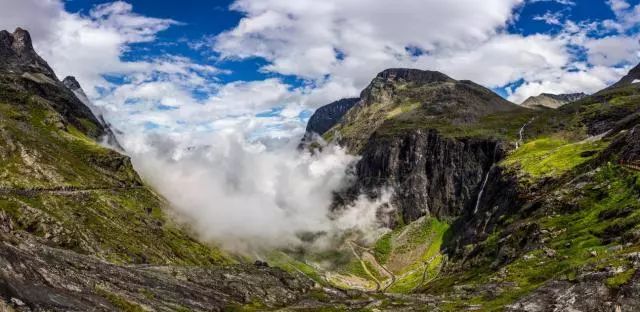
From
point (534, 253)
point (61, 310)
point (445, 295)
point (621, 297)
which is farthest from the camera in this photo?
point (445, 295)

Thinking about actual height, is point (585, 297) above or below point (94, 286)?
below

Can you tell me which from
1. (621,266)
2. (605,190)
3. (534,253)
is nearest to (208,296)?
(534,253)

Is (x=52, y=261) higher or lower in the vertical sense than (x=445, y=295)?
higher

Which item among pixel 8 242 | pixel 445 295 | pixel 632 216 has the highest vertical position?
pixel 8 242

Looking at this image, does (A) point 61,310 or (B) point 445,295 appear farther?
(B) point 445,295

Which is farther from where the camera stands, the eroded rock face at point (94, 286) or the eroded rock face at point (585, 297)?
the eroded rock face at point (94, 286)

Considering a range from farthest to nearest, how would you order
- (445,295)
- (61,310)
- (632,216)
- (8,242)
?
(445,295) → (632,216) → (8,242) → (61,310)

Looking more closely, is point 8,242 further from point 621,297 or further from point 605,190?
point 605,190

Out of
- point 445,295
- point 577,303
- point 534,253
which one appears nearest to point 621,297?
point 577,303

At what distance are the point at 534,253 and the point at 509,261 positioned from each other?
905 inches

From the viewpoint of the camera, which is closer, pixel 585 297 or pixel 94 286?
pixel 585 297

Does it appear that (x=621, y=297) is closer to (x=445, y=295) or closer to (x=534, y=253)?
(x=534, y=253)

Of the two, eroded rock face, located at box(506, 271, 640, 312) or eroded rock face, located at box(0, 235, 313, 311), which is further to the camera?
eroded rock face, located at box(0, 235, 313, 311)

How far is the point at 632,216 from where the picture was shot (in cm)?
14062
